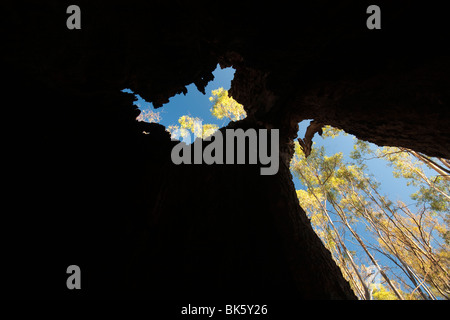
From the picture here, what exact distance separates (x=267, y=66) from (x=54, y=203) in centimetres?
411

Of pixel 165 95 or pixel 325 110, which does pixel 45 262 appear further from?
pixel 325 110

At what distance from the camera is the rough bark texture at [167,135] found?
2324 mm

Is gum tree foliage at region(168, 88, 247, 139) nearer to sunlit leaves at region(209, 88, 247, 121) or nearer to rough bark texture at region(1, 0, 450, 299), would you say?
sunlit leaves at region(209, 88, 247, 121)

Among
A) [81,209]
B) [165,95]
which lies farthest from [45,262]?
[165,95]

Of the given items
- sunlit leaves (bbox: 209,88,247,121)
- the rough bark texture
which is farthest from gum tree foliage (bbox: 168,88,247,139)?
the rough bark texture

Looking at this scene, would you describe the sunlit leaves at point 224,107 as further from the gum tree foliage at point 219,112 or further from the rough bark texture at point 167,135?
the rough bark texture at point 167,135

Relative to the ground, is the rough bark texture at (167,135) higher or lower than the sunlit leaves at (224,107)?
lower

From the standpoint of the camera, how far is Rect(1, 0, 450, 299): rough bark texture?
2324 mm

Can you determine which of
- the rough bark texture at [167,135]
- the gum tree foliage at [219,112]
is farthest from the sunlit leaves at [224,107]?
the rough bark texture at [167,135]

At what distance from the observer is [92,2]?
241 centimetres

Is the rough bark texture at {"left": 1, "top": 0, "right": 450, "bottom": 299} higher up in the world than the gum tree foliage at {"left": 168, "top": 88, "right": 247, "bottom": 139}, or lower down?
lower down

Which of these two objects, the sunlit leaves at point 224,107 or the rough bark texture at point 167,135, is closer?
the rough bark texture at point 167,135

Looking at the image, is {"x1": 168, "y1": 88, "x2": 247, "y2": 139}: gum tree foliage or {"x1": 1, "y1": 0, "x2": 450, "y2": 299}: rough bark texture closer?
{"x1": 1, "y1": 0, "x2": 450, "y2": 299}: rough bark texture

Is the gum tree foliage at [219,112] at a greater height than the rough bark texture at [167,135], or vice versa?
the gum tree foliage at [219,112]
